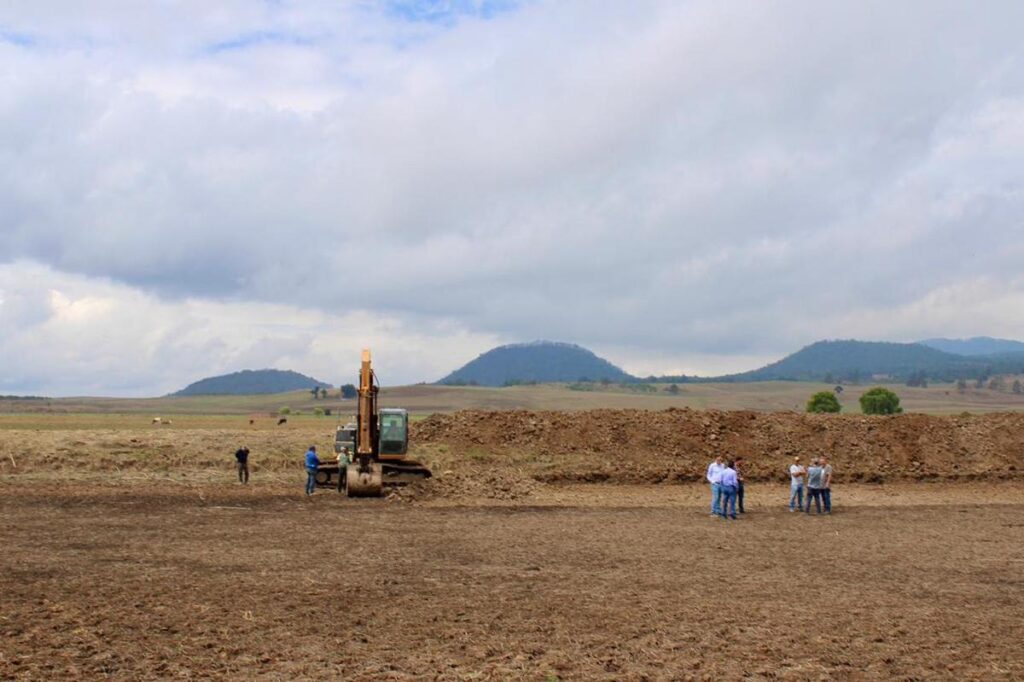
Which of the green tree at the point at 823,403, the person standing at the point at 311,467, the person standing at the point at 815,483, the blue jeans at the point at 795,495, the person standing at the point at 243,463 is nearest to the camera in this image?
the person standing at the point at 815,483

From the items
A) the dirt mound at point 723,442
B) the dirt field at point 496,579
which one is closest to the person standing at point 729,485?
the dirt field at point 496,579

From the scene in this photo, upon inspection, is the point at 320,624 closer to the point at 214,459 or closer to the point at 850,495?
the point at 850,495

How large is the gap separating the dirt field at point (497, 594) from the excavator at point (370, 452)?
3.35 metres

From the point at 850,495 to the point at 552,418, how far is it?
13905 millimetres

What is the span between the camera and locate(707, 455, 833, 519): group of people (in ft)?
90.1

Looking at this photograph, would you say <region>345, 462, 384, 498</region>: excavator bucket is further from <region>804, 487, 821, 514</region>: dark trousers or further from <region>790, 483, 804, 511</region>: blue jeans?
<region>804, 487, 821, 514</region>: dark trousers

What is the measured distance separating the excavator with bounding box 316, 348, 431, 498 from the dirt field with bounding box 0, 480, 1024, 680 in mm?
3346

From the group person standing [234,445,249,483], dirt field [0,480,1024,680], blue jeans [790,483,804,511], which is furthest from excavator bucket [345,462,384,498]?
blue jeans [790,483,804,511]

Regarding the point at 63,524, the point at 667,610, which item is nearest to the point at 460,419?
the point at 63,524

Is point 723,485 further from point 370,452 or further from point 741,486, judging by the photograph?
point 370,452

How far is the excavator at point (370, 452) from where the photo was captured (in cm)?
3128

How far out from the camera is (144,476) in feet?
124

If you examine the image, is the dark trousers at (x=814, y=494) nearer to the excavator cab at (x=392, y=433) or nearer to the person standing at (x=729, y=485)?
the person standing at (x=729, y=485)

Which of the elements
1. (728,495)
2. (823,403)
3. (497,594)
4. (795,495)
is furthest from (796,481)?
(823,403)
